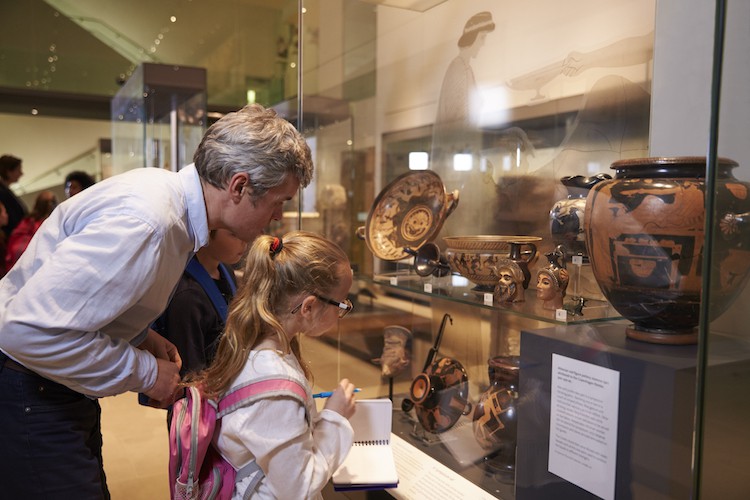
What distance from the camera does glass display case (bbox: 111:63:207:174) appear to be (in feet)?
16.2

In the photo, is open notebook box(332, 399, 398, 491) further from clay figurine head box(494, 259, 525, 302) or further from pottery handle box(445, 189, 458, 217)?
pottery handle box(445, 189, 458, 217)

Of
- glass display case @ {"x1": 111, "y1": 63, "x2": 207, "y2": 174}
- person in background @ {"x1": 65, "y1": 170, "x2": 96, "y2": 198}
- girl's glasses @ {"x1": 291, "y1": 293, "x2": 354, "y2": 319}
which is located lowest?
girl's glasses @ {"x1": 291, "y1": 293, "x2": 354, "y2": 319}

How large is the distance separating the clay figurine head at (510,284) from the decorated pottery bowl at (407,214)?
647 mm

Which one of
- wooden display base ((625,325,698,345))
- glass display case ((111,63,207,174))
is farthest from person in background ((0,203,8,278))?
Answer: wooden display base ((625,325,698,345))

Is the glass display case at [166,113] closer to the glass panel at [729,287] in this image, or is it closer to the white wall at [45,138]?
the white wall at [45,138]

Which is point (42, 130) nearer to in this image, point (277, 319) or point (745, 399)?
point (277, 319)

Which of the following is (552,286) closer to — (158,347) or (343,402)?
(343,402)

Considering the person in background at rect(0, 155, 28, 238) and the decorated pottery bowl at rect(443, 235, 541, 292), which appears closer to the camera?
the decorated pottery bowl at rect(443, 235, 541, 292)

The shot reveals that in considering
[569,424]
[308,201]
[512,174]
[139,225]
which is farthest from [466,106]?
[139,225]

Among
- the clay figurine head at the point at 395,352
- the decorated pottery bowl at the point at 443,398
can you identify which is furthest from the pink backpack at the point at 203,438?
the clay figurine head at the point at 395,352

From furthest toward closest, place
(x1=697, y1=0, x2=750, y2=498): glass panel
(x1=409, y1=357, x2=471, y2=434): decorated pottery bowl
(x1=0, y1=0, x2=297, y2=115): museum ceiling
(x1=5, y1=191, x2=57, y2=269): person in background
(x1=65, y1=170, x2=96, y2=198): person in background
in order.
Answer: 1. (x1=0, y1=0, x2=297, y2=115): museum ceiling
2. (x1=65, y1=170, x2=96, y2=198): person in background
3. (x1=5, y1=191, x2=57, y2=269): person in background
4. (x1=409, y1=357, x2=471, y2=434): decorated pottery bowl
5. (x1=697, y1=0, x2=750, y2=498): glass panel

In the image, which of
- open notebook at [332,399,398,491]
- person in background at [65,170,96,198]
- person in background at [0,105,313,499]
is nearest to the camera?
person in background at [0,105,313,499]

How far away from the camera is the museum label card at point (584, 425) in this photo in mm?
1324

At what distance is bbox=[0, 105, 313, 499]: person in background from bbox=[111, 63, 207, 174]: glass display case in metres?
3.43
